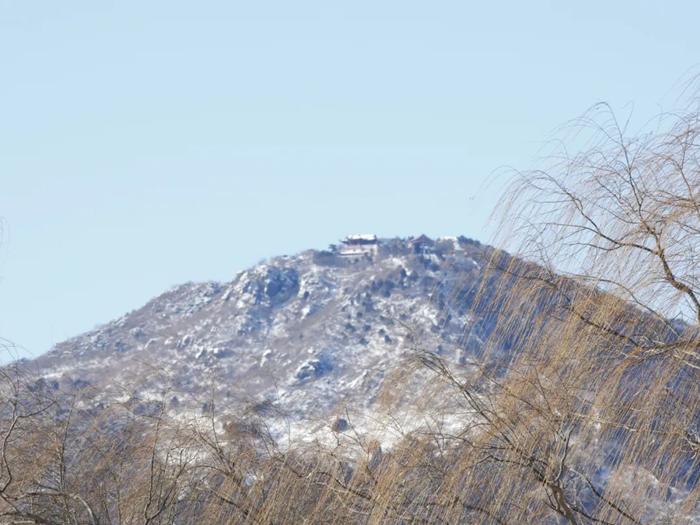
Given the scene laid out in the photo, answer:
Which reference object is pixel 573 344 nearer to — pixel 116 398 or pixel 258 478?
pixel 258 478

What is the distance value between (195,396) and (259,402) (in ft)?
1.93

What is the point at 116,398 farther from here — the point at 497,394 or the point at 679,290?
the point at 679,290

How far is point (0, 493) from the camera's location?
850 centimetres

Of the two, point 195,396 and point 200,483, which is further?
point 195,396

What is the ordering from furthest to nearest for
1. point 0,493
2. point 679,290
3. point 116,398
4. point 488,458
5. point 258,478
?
point 116,398 < point 258,478 < point 0,493 < point 488,458 < point 679,290

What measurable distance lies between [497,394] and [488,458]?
1.56ft

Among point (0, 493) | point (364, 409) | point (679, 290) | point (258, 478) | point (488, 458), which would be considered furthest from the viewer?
point (364, 409)

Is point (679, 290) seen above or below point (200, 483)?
above

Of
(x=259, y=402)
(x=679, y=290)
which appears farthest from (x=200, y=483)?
(x=679, y=290)

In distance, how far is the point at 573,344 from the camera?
7.55m

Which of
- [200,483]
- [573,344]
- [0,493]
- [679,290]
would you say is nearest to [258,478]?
[200,483]

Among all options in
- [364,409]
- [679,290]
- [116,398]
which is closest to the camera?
[679,290]

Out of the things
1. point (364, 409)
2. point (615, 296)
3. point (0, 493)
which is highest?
point (615, 296)

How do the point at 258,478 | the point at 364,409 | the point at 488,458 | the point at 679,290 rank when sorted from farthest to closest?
the point at 364,409 < the point at 258,478 < the point at 488,458 < the point at 679,290
